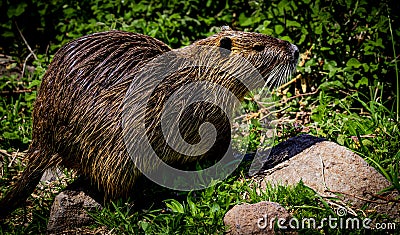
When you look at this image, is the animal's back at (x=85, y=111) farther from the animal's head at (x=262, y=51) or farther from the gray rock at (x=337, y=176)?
the gray rock at (x=337, y=176)

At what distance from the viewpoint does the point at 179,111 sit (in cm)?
294

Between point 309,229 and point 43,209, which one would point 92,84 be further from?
point 309,229

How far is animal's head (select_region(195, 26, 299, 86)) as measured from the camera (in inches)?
121

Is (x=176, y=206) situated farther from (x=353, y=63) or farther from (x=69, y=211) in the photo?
(x=353, y=63)

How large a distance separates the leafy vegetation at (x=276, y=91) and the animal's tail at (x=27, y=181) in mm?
151

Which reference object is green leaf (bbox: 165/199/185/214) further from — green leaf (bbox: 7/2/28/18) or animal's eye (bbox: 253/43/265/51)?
green leaf (bbox: 7/2/28/18)

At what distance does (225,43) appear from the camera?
3.05 meters

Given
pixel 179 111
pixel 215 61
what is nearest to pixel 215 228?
pixel 179 111

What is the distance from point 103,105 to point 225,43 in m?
0.78

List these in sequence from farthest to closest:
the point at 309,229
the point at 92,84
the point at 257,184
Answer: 1. the point at 257,184
2. the point at 92,84
3. the point at 309,229

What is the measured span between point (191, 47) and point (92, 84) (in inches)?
25.1

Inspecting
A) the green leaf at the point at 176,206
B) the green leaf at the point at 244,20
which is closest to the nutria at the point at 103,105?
the green leaf at the point at 176,206

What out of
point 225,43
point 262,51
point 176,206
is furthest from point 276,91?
point 176,206

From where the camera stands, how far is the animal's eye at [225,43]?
3.04 metres
